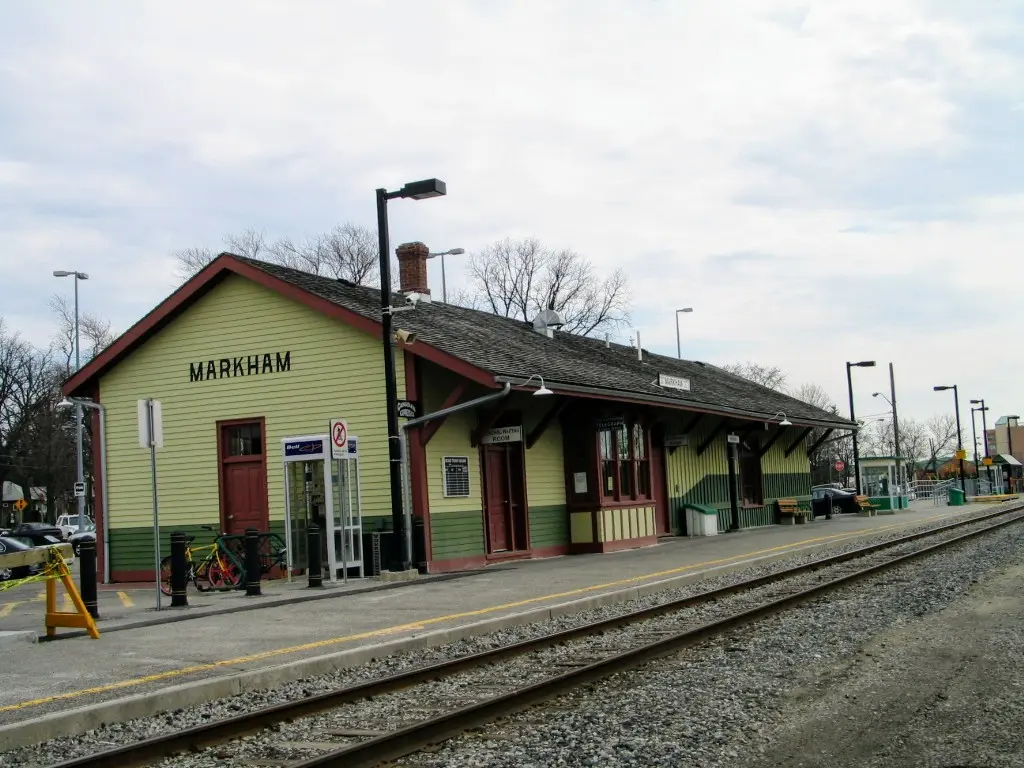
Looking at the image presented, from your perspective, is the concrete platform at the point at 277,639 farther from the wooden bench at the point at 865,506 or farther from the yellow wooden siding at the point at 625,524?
the wooden bench at the point at 865,506

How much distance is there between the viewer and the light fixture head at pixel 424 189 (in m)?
15.8

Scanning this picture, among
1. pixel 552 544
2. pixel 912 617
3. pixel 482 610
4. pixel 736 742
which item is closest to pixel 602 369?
pixel 552 544

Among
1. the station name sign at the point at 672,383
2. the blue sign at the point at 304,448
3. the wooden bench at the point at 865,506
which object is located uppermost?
the station name sign at the point at 672,383

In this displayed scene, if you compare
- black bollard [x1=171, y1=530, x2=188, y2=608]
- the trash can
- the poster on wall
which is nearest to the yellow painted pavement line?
black bollard [x1=171, y1=530, x2=188, y2=608]

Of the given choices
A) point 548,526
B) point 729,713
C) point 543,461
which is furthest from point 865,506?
point 729,713

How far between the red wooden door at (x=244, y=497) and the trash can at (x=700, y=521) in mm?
11619

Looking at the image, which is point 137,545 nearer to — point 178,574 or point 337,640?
point 178,574

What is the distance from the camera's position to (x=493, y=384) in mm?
16797

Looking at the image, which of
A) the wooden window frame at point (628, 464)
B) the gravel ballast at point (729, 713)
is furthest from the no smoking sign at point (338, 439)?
the gravel ballast at point (729, 713)

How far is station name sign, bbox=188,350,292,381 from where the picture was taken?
19.2 m

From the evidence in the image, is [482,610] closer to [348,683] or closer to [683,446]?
[348,683]

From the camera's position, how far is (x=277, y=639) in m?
10.4

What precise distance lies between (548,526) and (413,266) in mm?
6359

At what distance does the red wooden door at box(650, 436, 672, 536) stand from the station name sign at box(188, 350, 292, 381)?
999 cm
